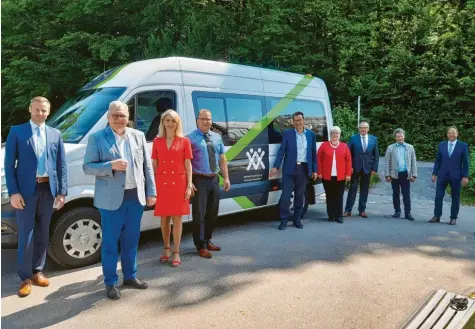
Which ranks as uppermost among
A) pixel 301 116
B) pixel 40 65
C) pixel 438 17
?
pixel 438 17

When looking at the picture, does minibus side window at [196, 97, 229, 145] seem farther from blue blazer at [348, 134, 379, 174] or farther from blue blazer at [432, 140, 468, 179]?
blue blazer at [432, 140, 468, 179]

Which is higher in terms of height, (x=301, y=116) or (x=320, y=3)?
(x=320, y=3)

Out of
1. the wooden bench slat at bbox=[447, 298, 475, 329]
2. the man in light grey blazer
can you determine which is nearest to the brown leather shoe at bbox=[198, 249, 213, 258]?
the wooden bench slat at bbox=[447, 298, 475, 329]

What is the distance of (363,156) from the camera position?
8.51 metres

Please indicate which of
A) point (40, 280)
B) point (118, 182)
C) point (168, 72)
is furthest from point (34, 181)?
point (168, 72)

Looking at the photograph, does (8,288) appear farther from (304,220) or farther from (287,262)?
(304,220)

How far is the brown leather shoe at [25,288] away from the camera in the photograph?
4.27m

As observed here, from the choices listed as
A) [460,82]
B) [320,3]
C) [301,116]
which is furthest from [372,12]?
[301,116]

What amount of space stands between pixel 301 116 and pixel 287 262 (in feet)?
9.00

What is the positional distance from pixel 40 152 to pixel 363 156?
604 centimetres

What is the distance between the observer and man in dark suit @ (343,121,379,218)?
27.9 ft

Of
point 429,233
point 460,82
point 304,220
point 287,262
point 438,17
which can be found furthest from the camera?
point 438,17

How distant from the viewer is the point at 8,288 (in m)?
4.57

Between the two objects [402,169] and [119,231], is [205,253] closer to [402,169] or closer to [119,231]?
[119,231]
